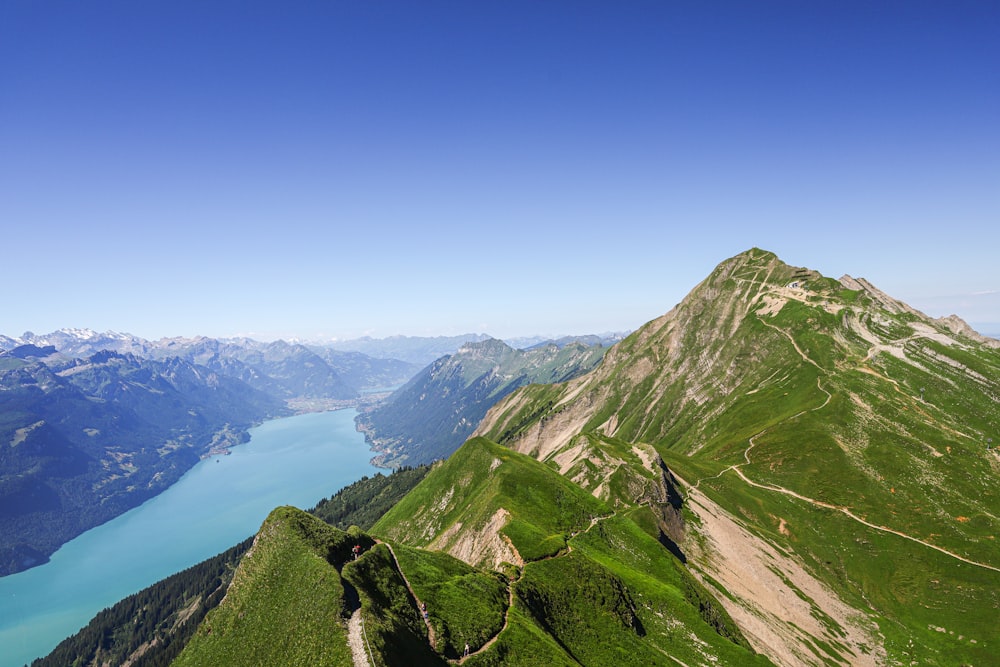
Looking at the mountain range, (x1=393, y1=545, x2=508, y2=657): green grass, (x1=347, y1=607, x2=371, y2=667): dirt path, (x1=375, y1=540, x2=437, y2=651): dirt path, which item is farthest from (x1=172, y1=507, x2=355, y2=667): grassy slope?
(x1=393, y1=545, x2=508, y2=657): green grass

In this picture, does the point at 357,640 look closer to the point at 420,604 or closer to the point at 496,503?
the point at 420,604

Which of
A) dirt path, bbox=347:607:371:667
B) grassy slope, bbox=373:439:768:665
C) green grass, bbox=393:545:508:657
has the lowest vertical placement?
grassy slope, bbox=373:439:768:665

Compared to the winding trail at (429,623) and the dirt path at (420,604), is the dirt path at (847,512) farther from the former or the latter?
the dirt path at (420,604)

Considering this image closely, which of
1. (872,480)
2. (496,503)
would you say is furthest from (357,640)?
(872,480)

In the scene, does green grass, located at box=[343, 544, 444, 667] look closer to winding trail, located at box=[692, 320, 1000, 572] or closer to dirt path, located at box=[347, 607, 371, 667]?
dirt path, located at box=[347, 607, 371, 667]

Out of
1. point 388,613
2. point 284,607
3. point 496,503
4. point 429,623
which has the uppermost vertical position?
point 388,613

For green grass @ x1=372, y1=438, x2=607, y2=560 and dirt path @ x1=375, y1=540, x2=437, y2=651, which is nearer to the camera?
dirt path @ x1=375, y1=540, x2=437, y2=651

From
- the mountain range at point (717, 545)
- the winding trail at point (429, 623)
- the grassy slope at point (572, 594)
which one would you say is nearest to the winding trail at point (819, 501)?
the mountain range at point (717, 545)

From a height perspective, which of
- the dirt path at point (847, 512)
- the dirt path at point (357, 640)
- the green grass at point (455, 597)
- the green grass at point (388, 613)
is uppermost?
the dirt path at point (357, 640)

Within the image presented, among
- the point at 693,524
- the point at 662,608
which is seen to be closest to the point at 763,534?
the point at 693,524
